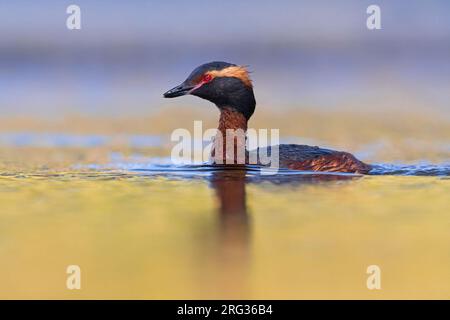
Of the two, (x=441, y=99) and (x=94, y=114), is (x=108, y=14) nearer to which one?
(x=94, y=114)

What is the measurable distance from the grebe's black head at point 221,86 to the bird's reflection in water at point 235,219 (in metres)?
1.12

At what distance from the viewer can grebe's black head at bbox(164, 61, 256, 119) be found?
38.3 feet

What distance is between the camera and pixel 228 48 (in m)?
22.8

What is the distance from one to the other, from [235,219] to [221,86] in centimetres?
387

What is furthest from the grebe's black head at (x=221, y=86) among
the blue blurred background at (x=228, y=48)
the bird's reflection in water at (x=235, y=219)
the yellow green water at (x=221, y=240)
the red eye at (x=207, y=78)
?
the blue blurred background at (x=228, y=48)

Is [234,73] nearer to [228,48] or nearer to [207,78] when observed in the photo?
[207,78]

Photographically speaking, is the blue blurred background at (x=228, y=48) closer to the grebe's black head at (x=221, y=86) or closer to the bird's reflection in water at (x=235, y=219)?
the grebe's black head at (x=221, y=86)

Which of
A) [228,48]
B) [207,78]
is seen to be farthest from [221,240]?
[228,48]

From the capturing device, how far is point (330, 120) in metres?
16.2

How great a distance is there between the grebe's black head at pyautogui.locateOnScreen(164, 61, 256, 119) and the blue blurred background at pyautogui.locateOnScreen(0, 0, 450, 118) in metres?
6.73

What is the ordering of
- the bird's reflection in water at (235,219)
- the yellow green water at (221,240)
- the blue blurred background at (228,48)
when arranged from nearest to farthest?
the yellow green water at (221,240) < the bird's reflection in water at (235,219) < the blue blurred background at (228,48)

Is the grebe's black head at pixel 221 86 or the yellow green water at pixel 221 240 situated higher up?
the grebe's black head at pixel 221 86

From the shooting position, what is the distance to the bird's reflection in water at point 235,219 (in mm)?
6613

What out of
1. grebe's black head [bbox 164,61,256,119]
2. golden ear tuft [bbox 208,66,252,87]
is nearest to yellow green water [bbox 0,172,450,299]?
grebe's black head [bbox 164,61,256,119]
